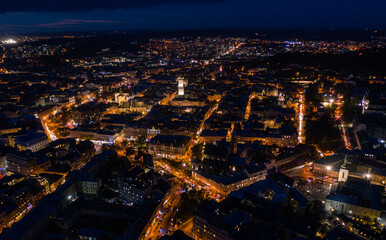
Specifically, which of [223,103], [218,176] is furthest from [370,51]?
[218,176]

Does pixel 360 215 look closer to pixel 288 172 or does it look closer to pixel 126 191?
pixel 288 172

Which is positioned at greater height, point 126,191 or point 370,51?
point 370,51

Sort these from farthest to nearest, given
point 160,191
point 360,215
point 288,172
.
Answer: point 288,172 < point 160,191 < point 360,215

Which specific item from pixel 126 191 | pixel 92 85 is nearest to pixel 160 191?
pixel 126 191

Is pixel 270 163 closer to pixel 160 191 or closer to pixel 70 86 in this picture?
pixel 160 191

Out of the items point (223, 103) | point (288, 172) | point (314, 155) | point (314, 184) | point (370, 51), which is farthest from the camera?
point (370, 51)

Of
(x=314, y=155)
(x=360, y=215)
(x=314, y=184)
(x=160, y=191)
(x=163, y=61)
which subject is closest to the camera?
(x=360, y=215)

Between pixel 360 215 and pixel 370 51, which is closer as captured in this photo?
pixel 360 215

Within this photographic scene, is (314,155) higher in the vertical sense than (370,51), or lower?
lower

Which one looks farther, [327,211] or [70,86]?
[70,86]
